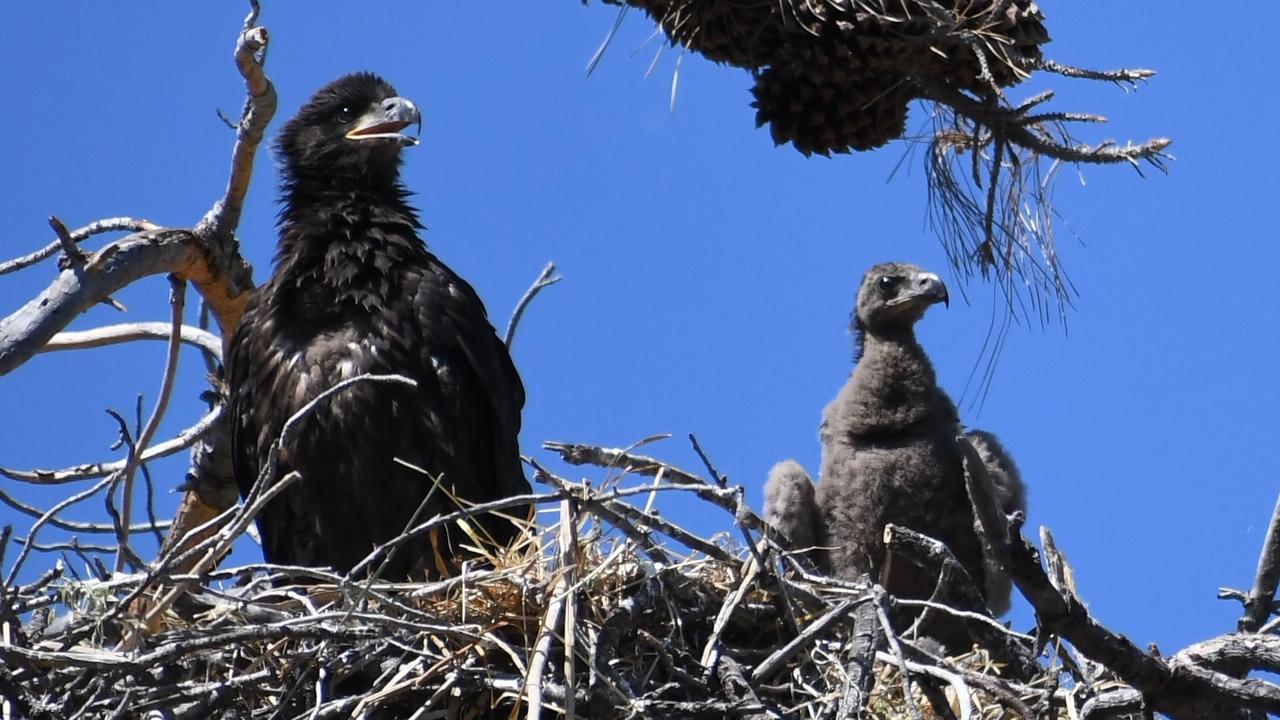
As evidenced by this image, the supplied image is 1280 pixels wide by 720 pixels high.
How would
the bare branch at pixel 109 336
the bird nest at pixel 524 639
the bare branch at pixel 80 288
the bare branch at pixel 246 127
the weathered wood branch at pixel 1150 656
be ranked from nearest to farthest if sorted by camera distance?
the weathered wood branch at pixel 1150 656, the bird nest at pixel 524 639, the bare branch at pixel 80 288, the bare branch at pixel 246 127, the bare branch at pixel 109 336

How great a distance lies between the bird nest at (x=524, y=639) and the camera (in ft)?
13.2

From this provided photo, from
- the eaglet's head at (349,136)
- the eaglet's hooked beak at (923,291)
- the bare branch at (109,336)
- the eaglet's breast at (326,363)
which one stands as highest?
the eaglet's hooked beak at (923,291)

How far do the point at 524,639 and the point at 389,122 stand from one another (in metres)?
2.38

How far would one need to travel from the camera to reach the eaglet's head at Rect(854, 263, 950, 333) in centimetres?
729

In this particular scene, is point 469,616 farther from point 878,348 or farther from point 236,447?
point 878,348

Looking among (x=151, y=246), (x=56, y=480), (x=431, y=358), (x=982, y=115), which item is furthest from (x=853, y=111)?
(x=56, y=480)

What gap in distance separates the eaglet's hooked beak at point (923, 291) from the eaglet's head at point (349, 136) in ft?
7.03

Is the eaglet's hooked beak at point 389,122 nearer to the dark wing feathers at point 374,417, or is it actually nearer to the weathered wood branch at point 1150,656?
the dark wing feathers at point 374,417

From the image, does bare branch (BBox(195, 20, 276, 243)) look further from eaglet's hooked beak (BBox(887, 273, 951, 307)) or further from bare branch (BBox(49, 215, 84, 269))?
eaglet's hooked beak (BBox(887, 273, 951, 307))

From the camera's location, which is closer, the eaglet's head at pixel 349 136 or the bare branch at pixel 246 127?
the bare branch at pixel 246 127

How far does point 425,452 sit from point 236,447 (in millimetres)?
627

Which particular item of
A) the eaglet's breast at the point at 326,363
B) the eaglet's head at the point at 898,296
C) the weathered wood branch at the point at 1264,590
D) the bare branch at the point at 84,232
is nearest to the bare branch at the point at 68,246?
the bare branch at the point at 84,232

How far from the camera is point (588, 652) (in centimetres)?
411

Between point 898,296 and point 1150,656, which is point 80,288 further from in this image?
point 898,296
